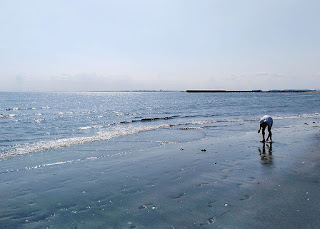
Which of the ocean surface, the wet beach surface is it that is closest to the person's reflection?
the wet beach surface

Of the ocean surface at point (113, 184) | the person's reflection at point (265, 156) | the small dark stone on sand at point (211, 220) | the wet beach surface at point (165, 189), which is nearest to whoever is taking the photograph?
the small dark stone on sand at point (211, 220)

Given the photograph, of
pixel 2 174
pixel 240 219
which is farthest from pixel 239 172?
pixel 2 174

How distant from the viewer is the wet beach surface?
19.5 feet

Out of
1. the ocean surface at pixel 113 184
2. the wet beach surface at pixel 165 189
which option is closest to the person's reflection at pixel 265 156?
the wet beach surface at pixel 165 189

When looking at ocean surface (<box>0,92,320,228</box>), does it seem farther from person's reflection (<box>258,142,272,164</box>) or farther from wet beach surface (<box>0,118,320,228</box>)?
person's reflection (<box>258,142,272,164</box>)

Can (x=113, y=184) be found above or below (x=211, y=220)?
below

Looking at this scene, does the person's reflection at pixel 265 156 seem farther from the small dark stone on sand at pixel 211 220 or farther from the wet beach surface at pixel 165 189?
the small dark stone on sand at pixel 211 220

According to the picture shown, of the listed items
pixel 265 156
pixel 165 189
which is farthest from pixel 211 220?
pixel 265 156

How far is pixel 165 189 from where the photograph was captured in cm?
796

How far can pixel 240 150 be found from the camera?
13.7 meters

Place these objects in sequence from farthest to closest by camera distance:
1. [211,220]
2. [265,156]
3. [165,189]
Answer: [265,156]
[165,189]
[211,220]

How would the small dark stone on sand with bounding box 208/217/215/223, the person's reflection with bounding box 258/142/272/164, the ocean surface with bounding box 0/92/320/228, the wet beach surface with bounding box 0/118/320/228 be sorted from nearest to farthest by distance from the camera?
the small dark stone on sand with bounding box 208/217/215/223
the wet beach surface with bounding box 0/118/320/228
the ocean surface with bounding box 0/92/320/228
the person's reflection with bounding box 258/142/272/164

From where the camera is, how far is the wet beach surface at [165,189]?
594cm

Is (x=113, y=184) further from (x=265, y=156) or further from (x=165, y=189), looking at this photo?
(x=265, y=156)
